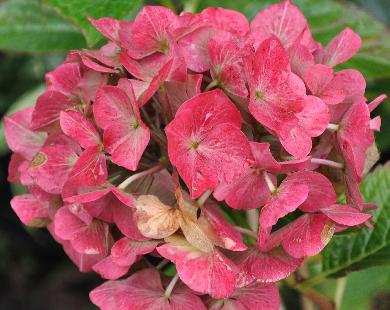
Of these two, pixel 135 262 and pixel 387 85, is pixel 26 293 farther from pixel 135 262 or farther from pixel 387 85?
pixel 135 262

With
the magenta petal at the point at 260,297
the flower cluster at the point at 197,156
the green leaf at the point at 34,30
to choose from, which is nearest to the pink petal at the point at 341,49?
the flower cluster at the point at 197,156

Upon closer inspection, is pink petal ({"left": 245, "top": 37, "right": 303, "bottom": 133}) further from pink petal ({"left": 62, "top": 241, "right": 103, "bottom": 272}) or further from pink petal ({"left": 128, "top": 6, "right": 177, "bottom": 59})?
pink petal ({"left": 62, "top": 241, "right": 103, "bottom": 272})

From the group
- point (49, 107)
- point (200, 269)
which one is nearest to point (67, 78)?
point (49, 107)

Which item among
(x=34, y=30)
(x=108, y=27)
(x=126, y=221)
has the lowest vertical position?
(x=34, y=30)

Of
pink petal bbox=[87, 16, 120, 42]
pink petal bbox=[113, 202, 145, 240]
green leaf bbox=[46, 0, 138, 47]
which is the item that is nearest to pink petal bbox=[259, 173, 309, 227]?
pink petal bbox=[113, 202, 145, 240]

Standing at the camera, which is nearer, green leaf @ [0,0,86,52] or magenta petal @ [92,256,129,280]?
magenta petal @ [92,256,129,280]

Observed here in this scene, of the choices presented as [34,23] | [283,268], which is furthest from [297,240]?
[34,23]

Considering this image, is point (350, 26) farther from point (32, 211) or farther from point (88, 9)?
point (32, 211)
